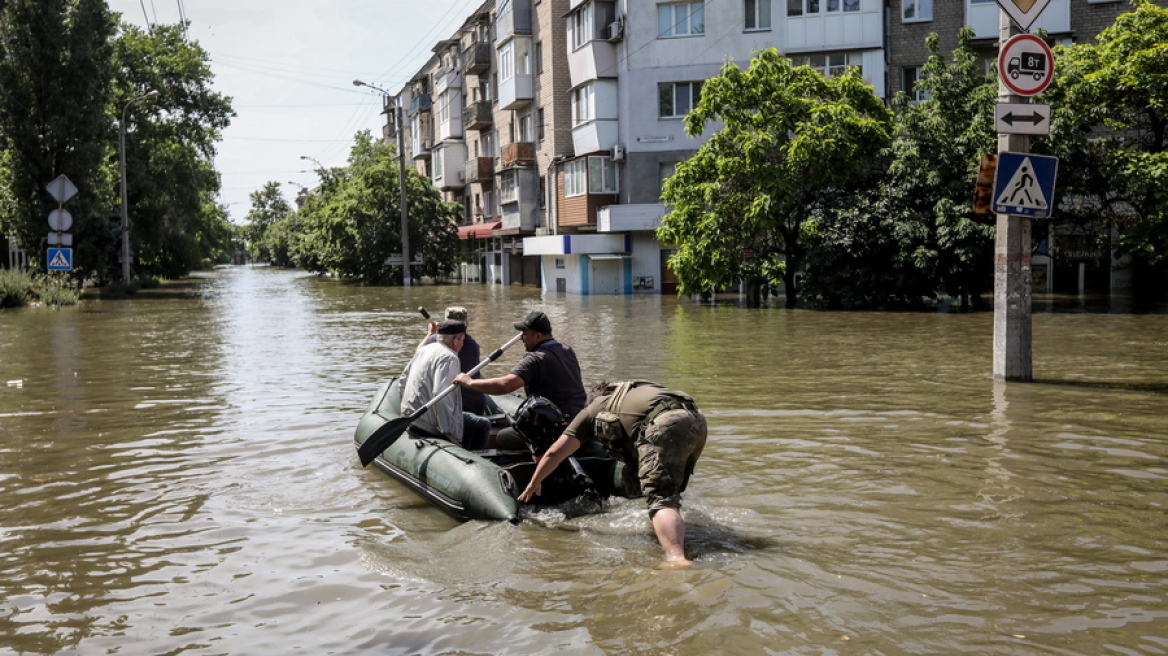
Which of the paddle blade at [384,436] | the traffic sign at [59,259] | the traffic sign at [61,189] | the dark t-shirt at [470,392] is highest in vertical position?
the traffic sign at [61,189]

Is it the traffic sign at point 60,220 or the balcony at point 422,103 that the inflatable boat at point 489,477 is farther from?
the balcony at point 422,103

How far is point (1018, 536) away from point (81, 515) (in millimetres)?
6387

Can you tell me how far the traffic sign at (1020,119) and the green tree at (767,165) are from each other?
17.6 meters

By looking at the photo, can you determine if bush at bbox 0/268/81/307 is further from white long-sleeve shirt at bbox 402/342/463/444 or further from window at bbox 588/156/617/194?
white long-sleeve shirt at bbox 402/342/463/444

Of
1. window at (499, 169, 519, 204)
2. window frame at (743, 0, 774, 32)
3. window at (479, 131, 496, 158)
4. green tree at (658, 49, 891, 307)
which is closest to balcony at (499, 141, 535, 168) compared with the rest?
window at (499, 169, 519, 204)

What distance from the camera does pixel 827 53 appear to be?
127 feet

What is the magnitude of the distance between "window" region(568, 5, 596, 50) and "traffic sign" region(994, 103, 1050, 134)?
31.8m

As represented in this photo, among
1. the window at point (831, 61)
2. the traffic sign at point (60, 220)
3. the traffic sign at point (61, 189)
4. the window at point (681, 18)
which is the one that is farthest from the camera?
the window at point (681, 18)

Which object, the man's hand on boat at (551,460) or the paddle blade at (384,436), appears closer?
the man's hand on boat at (551,460)

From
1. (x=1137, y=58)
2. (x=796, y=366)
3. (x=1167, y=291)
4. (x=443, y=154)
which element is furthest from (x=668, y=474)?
(x=443, y=154)

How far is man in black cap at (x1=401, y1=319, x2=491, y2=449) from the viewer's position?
8.92 meters

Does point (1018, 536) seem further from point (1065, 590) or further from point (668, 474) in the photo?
point (668, 474)

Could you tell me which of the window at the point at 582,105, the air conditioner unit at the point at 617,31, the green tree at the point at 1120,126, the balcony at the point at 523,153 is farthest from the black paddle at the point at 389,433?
the balcony at the point at 523,153

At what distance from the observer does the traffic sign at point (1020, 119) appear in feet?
40.6
